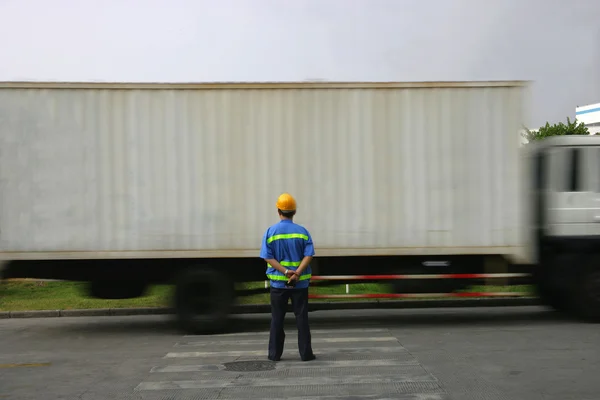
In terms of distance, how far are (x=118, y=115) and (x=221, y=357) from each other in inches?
165

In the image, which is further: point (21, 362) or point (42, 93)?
point (42, 93)

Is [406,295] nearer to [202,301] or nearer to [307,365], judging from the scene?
[202,301]

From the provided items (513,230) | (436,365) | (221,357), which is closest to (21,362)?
(221,357)

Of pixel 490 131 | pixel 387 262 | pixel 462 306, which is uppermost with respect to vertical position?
pixel 490 131

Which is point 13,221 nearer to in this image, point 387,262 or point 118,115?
point 118,115

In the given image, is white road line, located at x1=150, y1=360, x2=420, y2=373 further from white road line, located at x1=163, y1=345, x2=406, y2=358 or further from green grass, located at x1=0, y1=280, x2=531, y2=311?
green grass, located at x1=0, y1=280, x2=531, y2=311

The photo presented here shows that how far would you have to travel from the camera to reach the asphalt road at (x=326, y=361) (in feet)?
23.8

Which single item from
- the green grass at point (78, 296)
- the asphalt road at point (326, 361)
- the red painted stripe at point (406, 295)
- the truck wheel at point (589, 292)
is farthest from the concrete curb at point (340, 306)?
the truck wheel at point (589, 292)

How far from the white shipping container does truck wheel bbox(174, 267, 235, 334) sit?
0.35 metres

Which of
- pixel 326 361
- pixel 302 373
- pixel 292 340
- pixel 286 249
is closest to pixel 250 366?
pixel 302 373

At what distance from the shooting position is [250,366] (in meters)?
8.49

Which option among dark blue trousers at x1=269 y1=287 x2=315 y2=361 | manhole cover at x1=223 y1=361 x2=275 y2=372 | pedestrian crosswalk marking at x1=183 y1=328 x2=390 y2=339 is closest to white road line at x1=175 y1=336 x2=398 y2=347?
pedestrian crosswalk marking at x1=183 y1=328 x2=390 y2=339

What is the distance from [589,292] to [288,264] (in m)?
5.42

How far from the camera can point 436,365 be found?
8.39 m
